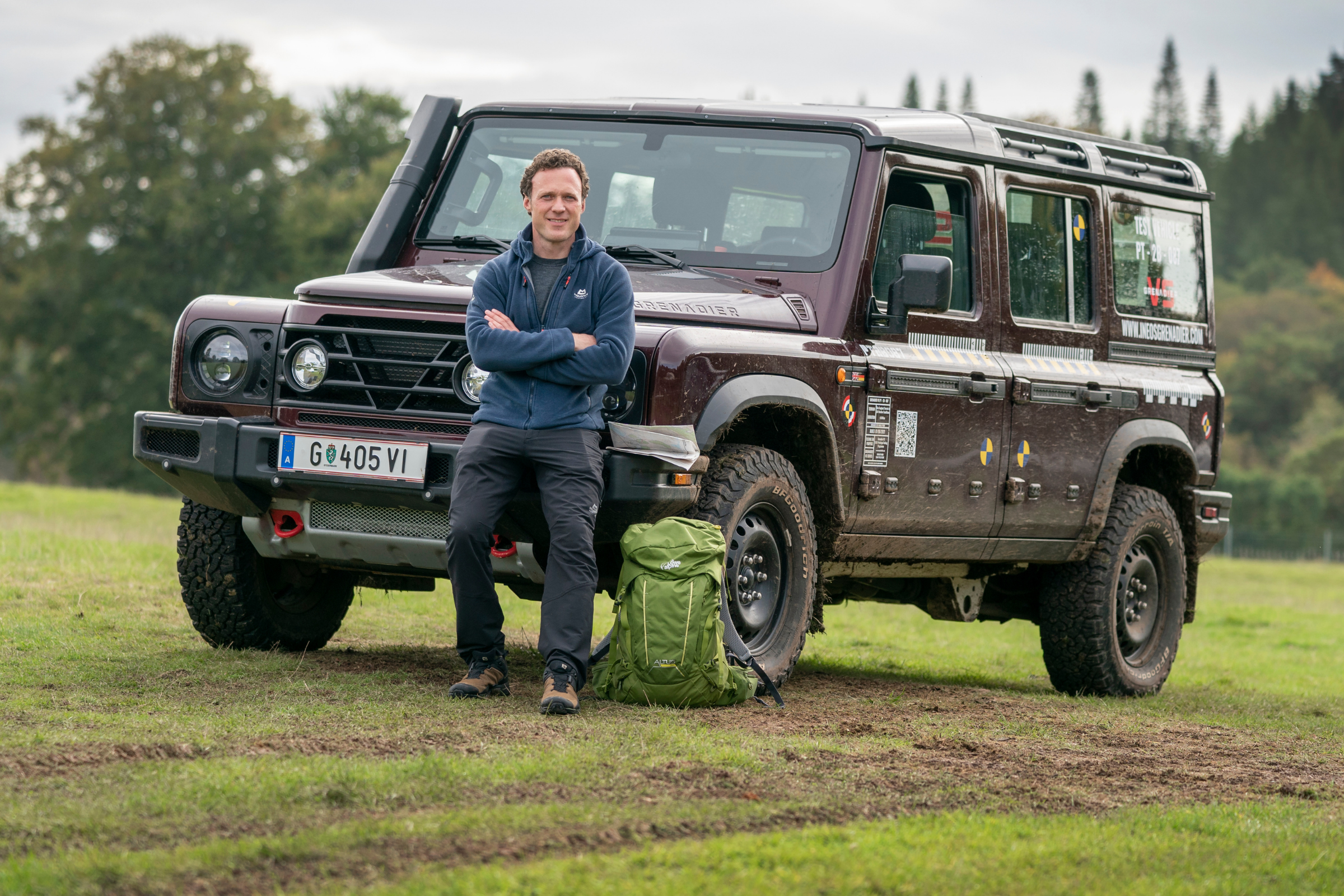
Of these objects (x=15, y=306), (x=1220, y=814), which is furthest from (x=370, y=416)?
(x=15, y=306)

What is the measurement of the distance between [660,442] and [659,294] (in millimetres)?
827

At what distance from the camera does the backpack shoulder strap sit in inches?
252

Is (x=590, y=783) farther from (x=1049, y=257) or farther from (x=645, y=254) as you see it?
(x=1049, y=257)

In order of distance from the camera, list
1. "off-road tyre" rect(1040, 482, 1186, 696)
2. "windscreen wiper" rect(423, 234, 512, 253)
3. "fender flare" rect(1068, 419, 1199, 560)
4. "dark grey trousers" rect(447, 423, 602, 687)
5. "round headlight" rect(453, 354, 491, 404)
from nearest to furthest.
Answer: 1. "dark grey trousers" rect(447, 423, 602, 687)
2. "round headlight" rect(453, 354, 491, 404)
3. "windscreen wiper" rect(423, 234, 512, 253)
4. "fender flare" rect(1068, 419, 1199, 560)
5. "off-road tyre" rect(1040, 482, 1186, 696)

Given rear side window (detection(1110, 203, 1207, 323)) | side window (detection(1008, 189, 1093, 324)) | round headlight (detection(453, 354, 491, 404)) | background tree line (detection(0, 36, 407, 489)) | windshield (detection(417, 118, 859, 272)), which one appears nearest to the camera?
round headlight (detection(453, 354, 491, 404))

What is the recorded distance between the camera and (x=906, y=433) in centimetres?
760

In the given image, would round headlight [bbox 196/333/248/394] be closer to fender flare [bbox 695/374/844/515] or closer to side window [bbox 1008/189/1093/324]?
fender flare [bbox 695/374/844/515]

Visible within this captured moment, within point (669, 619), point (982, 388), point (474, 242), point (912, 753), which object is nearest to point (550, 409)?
point (669, 619)

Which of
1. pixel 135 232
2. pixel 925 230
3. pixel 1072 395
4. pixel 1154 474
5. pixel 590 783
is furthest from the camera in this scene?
pixel 135 232

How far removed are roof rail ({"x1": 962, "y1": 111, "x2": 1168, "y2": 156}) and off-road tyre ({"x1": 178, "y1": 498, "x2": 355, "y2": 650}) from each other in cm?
383

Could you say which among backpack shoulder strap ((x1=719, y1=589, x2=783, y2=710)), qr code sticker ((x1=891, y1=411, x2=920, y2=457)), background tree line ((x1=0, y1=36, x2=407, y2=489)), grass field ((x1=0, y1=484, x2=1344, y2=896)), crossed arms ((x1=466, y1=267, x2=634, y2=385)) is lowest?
grass field ((x1=0, y1=484, x2=1344, y2=896))

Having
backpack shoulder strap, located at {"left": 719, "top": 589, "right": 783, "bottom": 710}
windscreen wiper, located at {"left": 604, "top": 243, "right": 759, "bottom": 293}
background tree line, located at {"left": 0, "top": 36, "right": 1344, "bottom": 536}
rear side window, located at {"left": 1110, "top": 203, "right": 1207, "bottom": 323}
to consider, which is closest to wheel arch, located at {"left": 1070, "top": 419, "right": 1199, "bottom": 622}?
rear side window, located at {"left": 1110, "top": 203, "right": 1207, "bottom": 323}

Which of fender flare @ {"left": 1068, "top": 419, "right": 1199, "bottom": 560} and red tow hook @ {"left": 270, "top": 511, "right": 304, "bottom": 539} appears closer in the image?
red tow hook @ {"left": 270, "top": 511, "right": 304, "bottom": 539}

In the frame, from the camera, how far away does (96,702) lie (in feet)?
A: 19.3
